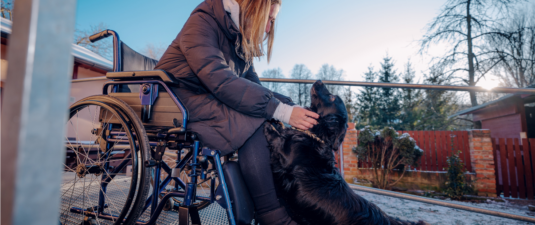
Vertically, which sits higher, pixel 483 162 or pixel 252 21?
pixel 252 21

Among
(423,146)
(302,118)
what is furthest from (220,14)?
(423,146)

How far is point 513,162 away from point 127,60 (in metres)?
7.57

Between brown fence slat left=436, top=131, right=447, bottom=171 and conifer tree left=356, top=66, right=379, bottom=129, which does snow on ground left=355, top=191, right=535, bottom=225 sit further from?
conifer tree left=356, top=66, right=379, bottom=129

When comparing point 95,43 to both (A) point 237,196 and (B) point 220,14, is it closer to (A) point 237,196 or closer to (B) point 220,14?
(B) point 220,14

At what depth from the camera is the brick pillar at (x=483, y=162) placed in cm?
526

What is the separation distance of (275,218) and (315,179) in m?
0.25

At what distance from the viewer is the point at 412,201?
1.94m

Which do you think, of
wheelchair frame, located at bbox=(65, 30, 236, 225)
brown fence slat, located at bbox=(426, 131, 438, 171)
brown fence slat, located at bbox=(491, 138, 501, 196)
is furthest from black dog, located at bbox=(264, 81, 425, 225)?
brown fence slat, located at bbox=(426, 131, 438, 171)

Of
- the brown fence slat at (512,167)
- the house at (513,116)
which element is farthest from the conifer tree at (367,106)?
the brown fence slat at (512,167)

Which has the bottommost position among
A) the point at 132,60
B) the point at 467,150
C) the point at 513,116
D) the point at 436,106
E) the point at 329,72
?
the point at 467,150

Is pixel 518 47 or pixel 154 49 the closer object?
pixel 518 47

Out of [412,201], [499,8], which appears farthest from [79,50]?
[499,8]

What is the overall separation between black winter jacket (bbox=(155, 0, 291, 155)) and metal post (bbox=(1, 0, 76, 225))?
2.34 feet

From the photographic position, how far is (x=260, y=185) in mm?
1048
